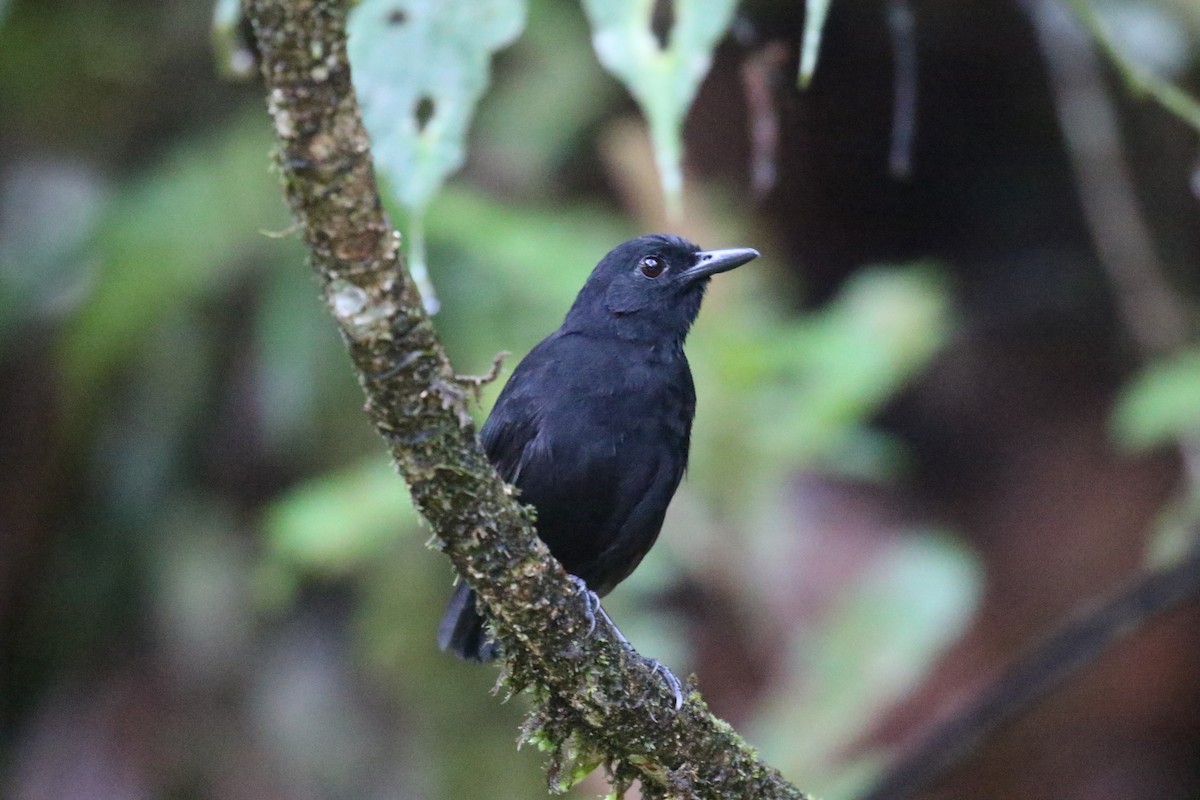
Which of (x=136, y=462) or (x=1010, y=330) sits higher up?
(x=1010, y=330)

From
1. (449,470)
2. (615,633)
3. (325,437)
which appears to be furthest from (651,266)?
(325,437)

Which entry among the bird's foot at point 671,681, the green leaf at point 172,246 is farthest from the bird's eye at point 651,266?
the green leaf at point 172,246

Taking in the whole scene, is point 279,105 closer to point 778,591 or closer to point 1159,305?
point 778,591

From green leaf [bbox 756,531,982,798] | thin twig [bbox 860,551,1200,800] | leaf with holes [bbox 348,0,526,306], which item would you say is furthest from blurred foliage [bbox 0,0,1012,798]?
leaf with holes [bbox 348,0,526,306]

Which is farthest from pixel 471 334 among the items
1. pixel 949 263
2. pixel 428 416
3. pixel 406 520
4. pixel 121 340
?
pixel 428 416

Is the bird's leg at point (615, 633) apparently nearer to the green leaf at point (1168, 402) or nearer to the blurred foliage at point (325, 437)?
the blurred foliage at point (325, 437)

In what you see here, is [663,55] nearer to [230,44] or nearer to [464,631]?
[230,44]

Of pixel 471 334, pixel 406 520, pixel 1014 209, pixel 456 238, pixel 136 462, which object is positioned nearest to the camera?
pixel 406 520
